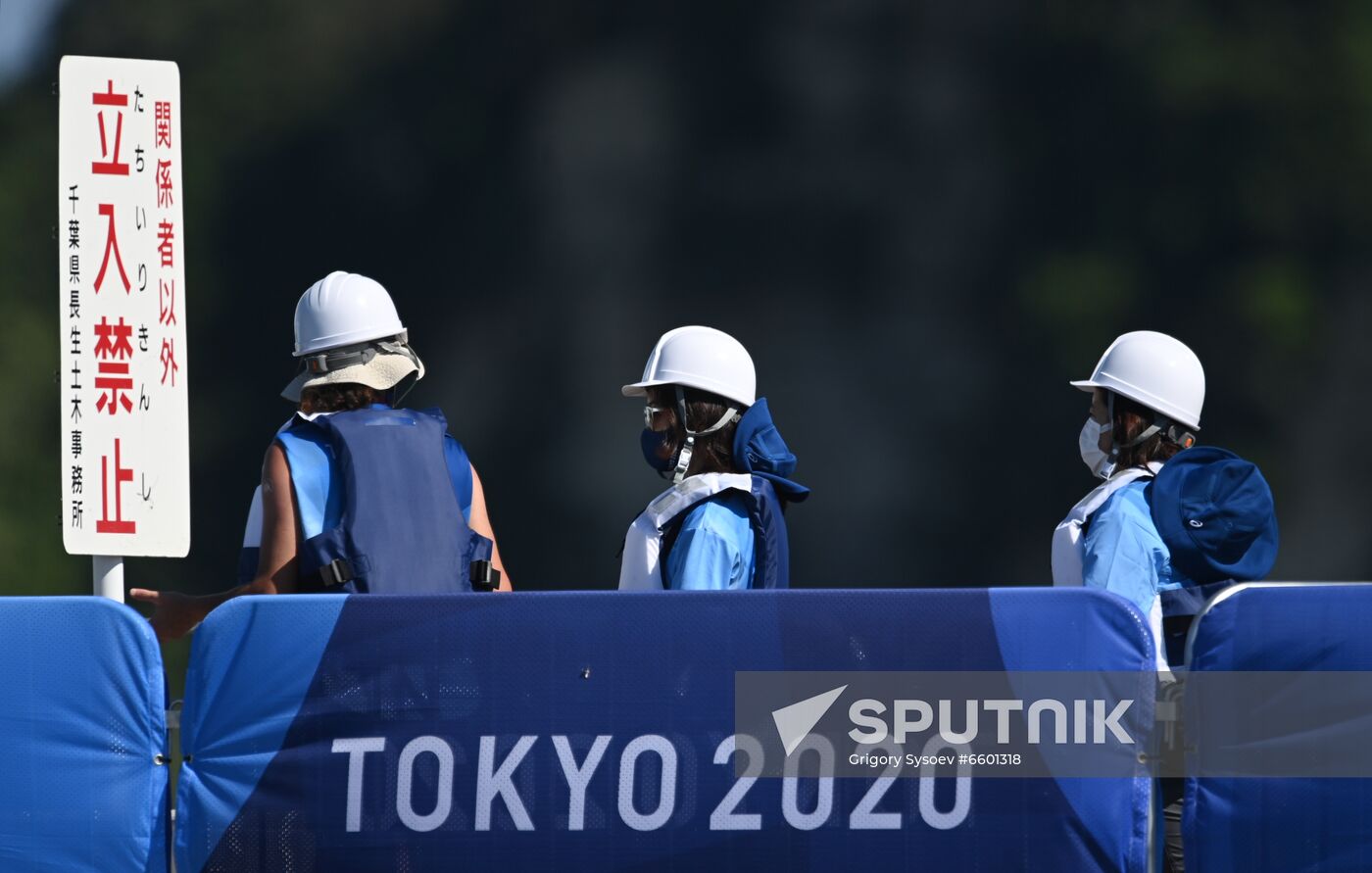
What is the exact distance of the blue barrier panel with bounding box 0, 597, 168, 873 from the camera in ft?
13.5

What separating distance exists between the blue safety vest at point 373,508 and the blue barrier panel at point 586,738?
0.41 feet

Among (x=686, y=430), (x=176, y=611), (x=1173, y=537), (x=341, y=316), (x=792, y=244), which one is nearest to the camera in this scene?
(x=176, y=611)

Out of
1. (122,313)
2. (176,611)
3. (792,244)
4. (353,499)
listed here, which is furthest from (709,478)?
(792,244)

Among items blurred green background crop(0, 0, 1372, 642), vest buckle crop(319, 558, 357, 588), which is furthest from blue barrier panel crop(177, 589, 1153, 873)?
blurred green background crop(0, 0, 1372, 642)

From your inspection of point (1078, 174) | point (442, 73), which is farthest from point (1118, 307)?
point (442, 73)

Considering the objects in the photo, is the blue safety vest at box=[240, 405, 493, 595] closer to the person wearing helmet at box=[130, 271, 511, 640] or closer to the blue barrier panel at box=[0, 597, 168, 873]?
the person wearing helmet at box=[130, 271, 511, 640]

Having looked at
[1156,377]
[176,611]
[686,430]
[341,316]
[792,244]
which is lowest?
[176,611]

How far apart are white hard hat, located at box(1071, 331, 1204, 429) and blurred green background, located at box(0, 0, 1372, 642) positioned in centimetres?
367

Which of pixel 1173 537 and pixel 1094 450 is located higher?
pixel 1094 450

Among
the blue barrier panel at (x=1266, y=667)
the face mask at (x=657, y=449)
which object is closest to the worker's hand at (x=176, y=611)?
the face mask at (x=657, y=449)

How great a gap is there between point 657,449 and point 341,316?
2.89ft

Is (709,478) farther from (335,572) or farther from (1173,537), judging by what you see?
(1173,537)

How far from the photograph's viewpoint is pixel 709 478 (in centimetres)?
461

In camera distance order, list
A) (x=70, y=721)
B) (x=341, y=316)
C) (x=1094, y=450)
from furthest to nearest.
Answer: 1. (x=1094, y=450)
2. (x=341, y=316)
3. (x=70, y=721)
